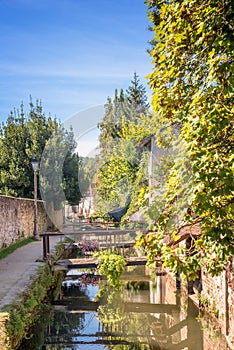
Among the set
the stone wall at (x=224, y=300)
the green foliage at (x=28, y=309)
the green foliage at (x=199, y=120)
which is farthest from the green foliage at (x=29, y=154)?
the green foliage at (x=199, y=120)

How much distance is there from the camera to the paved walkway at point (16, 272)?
6.97m

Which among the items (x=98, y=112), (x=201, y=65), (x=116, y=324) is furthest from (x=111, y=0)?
(x=98, y=112)

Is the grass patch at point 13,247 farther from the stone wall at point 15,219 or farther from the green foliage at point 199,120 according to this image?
the green foliage at point 199,120

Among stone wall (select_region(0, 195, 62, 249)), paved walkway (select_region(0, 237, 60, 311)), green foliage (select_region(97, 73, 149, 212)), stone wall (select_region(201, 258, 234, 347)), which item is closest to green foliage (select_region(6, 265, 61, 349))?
paved walkway (select_region(0, 237, 60, 311))

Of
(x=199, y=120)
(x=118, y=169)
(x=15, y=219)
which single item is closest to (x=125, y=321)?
(x=199, y=120)

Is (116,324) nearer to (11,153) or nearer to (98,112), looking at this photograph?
(98,112)

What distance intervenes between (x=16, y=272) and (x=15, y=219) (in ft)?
20.0

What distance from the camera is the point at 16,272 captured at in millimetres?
9070

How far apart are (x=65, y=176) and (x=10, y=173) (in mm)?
2804

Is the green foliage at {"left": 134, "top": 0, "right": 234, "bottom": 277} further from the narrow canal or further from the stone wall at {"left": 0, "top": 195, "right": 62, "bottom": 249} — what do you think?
the stone wall at {"left": 0, "top": 195, "right": 62, "bottom": 249}

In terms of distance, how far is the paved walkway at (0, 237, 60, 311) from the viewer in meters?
6.97

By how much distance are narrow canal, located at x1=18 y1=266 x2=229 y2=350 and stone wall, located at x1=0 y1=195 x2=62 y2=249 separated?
3.83 m

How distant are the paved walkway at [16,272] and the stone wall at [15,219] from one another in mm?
780

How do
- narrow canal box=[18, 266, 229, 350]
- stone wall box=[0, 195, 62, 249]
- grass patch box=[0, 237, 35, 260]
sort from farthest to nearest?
stone wall box=[0, 195, 62, 249], grass patch box=[0, 237, 35, 260], narrow canal box=[18, 266, 229, 350]
